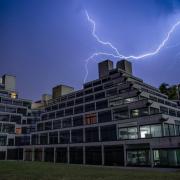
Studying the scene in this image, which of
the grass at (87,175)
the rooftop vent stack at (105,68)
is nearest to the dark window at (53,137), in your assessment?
the rooftop vent stack at (105,68)

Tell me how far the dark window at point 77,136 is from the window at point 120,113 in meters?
9.93

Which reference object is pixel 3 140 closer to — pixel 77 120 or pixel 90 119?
pixel 77 120

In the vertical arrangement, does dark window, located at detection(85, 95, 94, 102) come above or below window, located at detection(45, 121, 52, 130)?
above

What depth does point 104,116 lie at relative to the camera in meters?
49.2

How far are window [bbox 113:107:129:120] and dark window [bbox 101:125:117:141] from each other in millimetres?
2266

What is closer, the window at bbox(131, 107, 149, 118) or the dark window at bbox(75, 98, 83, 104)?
the window at bbox(131, 107, 149, 118)

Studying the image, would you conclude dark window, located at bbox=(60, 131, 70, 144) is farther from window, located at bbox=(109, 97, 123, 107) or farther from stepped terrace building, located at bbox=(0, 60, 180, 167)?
window, located at bbox=(109, 97, 123, 107)

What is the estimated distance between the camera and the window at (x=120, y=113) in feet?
145

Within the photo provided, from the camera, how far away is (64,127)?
58.2 metres

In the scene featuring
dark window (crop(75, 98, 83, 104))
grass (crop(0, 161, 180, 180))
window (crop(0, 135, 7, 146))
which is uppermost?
dark window (crop(75, 98, 83, 104))

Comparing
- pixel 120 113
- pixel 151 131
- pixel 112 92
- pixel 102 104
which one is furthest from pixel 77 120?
pixel 151 131

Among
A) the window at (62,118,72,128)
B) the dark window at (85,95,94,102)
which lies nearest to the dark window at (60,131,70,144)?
the window at (62,118,72,128)

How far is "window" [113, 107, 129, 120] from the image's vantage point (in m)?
44.3

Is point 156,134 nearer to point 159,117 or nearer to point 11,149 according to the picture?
point 159,117
